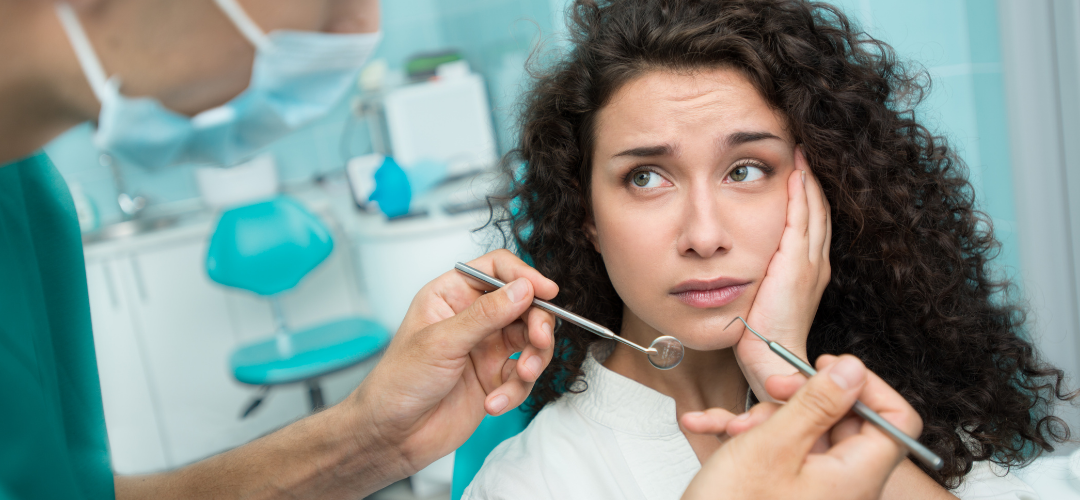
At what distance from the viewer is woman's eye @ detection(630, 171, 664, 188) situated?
105 centimetres

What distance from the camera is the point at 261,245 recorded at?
276 centimetres

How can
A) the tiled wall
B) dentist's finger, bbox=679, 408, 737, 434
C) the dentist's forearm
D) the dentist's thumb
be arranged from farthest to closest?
1. the tiled wall
2. the dentist's forearm
3. the dentist's thumb
4. dentist's finger, bbox=679, 408, 737, 434

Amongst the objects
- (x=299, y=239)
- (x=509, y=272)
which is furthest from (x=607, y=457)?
(x=299, y=239)

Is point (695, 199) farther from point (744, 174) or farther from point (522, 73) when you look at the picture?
point (522, 73)

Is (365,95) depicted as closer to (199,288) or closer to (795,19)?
(199,288)

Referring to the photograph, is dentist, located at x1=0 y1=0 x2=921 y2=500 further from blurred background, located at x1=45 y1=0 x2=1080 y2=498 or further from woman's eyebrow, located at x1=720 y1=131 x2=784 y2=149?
blurred background, located at x1=45 y1=0 x2=1080 y2=498

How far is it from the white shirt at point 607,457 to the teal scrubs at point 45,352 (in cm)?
53

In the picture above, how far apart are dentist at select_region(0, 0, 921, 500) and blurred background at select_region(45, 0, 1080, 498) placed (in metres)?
1.11

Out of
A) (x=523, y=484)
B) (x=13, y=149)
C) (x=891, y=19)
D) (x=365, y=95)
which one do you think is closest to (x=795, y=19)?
(x=891, y=19)

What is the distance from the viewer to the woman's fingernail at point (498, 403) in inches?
37.8

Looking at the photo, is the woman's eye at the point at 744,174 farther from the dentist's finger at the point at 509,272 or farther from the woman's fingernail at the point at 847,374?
the woman's fingernail at the point at 847,374

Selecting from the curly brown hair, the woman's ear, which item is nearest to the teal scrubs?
the curly brown hair

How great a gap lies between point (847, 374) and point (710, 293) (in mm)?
384

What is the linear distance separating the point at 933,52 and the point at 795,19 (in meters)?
0.53
